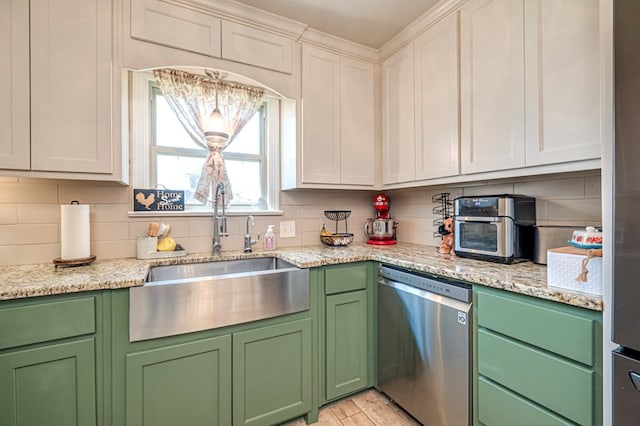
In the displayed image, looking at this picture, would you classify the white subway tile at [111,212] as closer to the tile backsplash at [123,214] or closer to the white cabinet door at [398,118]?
the tile backsplash at [123,214]

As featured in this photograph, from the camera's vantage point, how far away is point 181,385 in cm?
135

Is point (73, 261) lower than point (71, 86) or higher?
lower

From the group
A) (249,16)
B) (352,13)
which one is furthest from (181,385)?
(352,13)

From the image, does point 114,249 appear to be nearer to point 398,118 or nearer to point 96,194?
point 96,194

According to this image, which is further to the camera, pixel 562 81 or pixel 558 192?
pixel 558 192

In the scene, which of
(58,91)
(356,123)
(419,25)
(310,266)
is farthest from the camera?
(356,123)

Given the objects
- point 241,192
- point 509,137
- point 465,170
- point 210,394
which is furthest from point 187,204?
point 509,137

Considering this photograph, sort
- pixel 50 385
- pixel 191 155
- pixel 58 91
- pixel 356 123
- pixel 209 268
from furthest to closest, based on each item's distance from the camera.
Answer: pixel 356 123 → pixel 191 155 → pixel 209 268 → pixel 58 91 → pixel 50 385

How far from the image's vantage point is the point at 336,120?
7.37 ft

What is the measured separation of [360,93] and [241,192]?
1214 mm

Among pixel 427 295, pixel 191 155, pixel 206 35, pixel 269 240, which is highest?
pixel 206 35

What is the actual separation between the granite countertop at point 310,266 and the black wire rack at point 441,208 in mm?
305

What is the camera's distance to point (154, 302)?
1.29 meters

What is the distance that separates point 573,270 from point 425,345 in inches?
30.6
